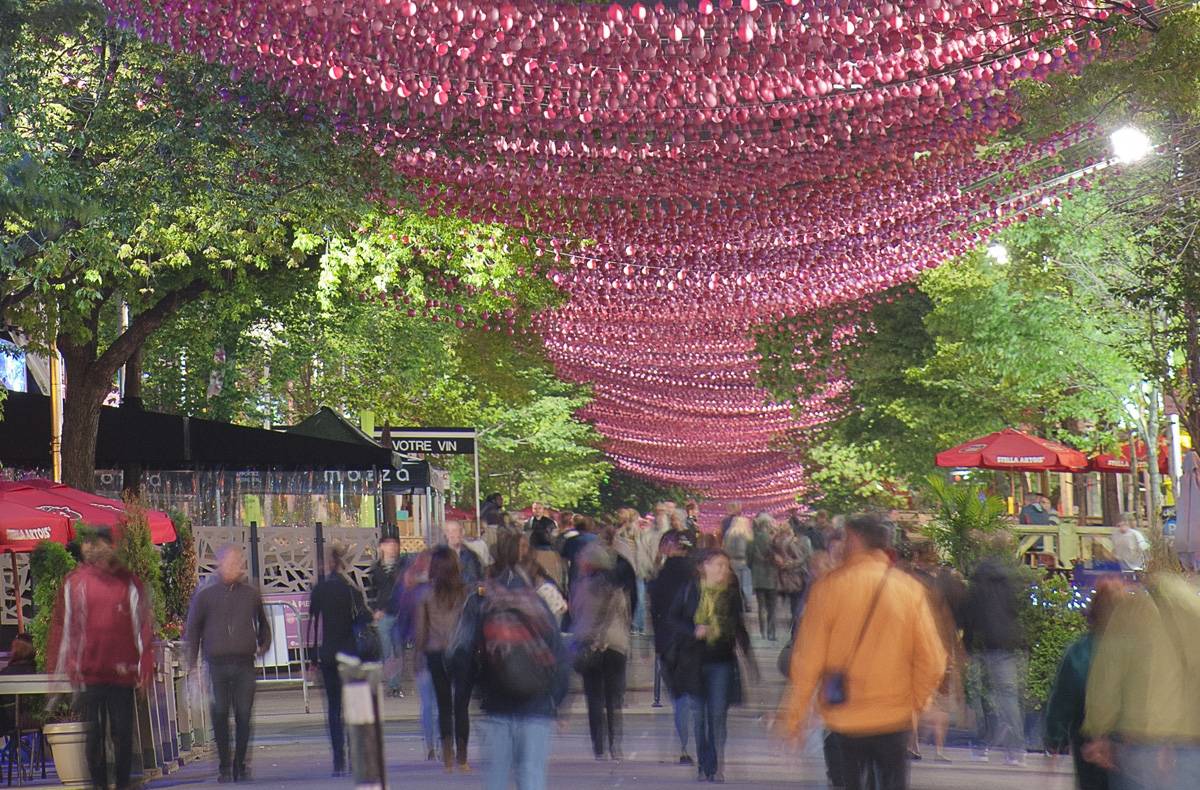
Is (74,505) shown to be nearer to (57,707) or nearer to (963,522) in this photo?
(57,707)

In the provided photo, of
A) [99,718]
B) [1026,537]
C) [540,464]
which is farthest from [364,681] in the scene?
[540,464]

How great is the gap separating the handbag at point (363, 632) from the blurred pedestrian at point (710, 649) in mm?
2814

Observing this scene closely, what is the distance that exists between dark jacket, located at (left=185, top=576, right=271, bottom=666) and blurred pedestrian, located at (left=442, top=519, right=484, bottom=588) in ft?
15.2

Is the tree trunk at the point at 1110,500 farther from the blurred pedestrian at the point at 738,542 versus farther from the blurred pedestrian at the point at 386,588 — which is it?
the blurred pedestrian at the point at 386,588

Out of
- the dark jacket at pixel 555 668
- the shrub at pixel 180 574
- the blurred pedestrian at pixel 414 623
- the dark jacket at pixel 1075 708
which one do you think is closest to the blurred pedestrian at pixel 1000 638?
the blurred pedestrian at pixel 414 623

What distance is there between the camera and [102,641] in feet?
38.5

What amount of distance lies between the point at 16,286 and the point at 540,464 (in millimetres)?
45710

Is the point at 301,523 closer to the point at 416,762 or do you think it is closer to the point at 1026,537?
the point at 1026,537

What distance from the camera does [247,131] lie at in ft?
63.4

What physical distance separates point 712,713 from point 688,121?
1014 cm

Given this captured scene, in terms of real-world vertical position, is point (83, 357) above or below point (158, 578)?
above

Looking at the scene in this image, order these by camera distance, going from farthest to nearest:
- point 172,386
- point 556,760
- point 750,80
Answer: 1. point 172,386
2. point 750,80
3. point 556,760

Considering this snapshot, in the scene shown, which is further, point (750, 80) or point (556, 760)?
point (750, 80)

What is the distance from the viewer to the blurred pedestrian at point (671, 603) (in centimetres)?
1304
